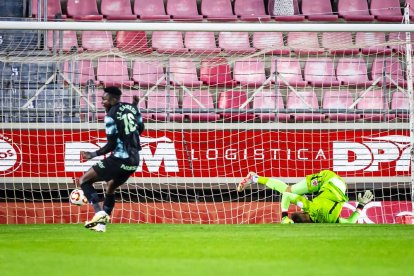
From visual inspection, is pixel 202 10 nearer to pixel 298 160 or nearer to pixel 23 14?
pixel 23 14

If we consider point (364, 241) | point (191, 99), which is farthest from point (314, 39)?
point (364, 241)

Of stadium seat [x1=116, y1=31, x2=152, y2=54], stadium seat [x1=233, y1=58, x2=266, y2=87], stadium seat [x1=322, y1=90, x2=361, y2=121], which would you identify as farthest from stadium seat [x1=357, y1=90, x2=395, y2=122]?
stadium seat [x1=116, y1=31, x2=152, y2=54]

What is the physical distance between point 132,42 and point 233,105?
2.55 metres

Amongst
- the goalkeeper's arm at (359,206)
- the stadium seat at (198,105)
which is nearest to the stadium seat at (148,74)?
the stadium seat at (198,105)

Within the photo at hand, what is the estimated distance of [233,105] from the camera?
51.4ft

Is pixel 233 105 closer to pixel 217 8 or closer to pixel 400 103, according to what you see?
pixel 400 103

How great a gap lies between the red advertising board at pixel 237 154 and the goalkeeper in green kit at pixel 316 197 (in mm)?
761

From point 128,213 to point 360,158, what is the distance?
3.55 m

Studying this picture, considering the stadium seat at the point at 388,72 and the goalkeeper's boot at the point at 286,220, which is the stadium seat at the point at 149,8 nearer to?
the stadium seat at the point at 388,72

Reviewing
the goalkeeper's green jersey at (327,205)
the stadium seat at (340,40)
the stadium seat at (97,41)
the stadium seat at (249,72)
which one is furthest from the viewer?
the stadium seat at (97,41)

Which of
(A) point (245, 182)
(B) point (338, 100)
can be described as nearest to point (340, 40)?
(B) point (338, 100)

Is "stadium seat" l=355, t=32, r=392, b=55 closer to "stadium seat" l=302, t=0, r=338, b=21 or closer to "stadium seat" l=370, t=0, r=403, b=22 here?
"stadium seat" l=370, t=0, r=403, b=22

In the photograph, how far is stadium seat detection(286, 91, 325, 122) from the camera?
1498cm

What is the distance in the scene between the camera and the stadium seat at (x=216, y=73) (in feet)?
52.3
